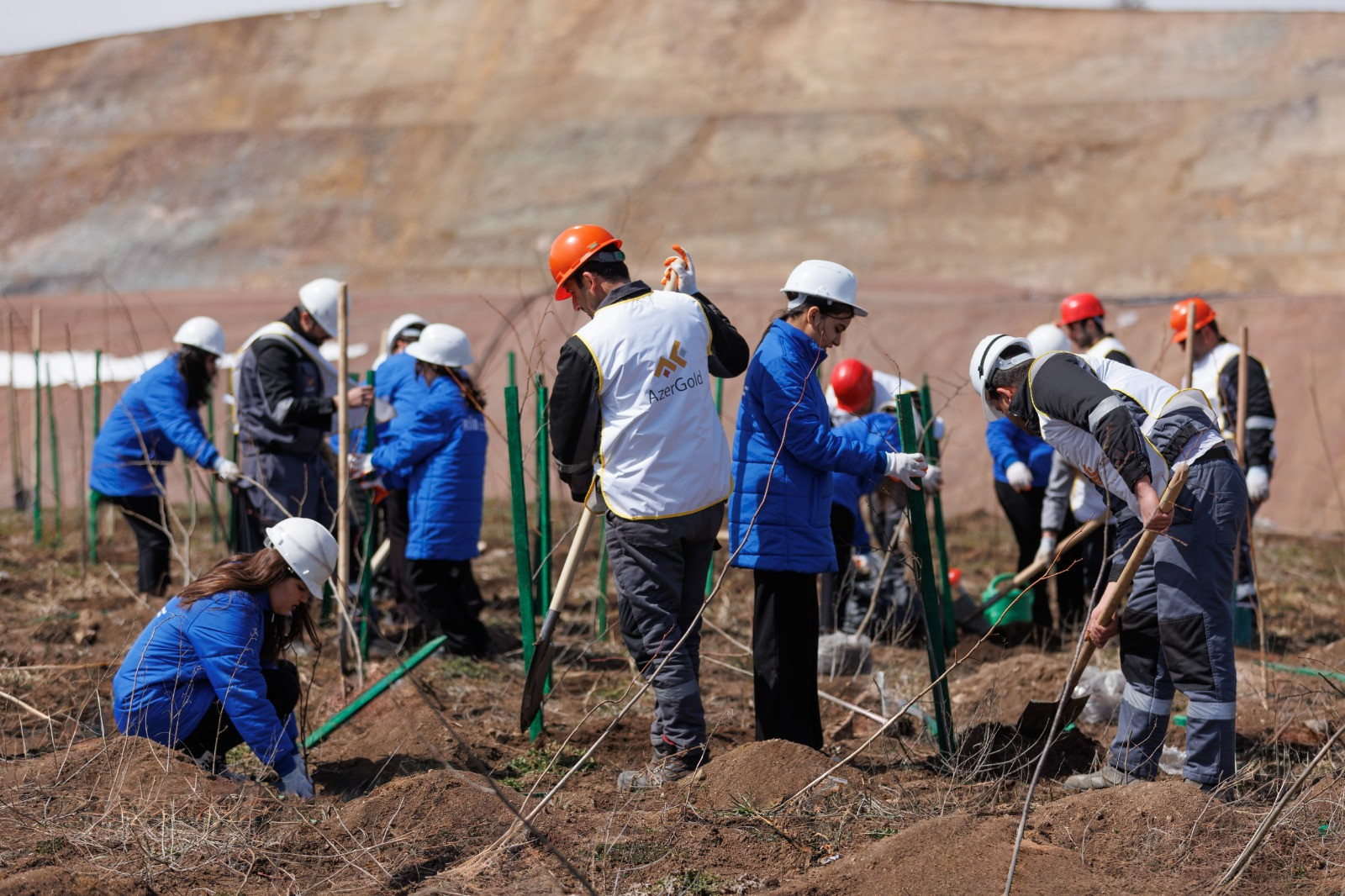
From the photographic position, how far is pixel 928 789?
4281mm

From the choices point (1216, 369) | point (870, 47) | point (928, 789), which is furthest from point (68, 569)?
point (870, 47)

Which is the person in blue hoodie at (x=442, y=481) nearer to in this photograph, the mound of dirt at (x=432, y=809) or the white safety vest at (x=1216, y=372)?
the mound of dirt at (x=432, y=809)

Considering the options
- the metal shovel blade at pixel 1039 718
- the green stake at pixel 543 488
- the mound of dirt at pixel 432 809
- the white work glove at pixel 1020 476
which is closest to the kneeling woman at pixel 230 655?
the mound of dirt at pixel 432 809

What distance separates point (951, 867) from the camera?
11.0ft

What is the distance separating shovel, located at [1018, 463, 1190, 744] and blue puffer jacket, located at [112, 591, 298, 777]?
7.86ft

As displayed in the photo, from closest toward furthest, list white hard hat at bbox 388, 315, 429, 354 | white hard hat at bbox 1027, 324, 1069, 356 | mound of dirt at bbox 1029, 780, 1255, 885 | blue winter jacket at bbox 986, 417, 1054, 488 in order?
mound of dirt at bbox 1029, 780, 1255, 885 → white hard hat at bbox 1027, 324, 1069, 356 → blue winter jacket at bbox 986, 417, 1054, 488 → white hard hat at bbox 388, 315, 429, 354

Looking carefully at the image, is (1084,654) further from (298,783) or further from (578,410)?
(298,783)

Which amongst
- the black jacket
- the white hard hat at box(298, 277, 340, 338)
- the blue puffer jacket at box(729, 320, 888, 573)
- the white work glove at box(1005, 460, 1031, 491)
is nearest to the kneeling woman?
the black jacket

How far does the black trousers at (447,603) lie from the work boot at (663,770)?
7.22 ft

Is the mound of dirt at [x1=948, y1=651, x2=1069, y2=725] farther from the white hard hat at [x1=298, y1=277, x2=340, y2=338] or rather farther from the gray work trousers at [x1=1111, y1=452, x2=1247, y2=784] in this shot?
the white hard hat at [x1=298, y1=277, x2=340, y2=338]

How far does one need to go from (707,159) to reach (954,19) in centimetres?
766

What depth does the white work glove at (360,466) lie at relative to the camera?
6457 millimetres

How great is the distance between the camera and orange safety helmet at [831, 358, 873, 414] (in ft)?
21.3

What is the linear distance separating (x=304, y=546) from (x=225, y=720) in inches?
28.0
